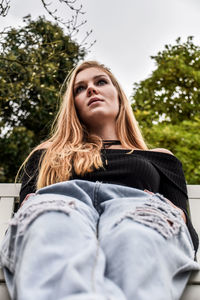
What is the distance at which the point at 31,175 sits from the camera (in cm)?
170

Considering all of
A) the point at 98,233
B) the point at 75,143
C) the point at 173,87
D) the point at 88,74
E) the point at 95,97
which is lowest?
the point at 98,233

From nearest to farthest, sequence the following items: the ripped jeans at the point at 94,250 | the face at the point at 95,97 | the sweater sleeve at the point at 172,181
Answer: the ripped jeans at the point at 94,250 < the sweater sleeve at the point at 172,181 < the face at the point at 95,97

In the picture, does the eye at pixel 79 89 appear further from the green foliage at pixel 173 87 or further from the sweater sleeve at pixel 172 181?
the green foliage at pixel 173 87

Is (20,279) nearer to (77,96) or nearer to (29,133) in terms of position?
(77,96)

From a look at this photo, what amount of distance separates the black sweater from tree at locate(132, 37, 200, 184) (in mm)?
2610

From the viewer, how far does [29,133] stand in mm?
5238

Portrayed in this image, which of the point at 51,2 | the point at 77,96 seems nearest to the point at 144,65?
the point at 51,2

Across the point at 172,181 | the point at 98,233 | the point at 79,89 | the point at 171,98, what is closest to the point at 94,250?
the point at 98,233

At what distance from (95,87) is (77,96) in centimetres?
13

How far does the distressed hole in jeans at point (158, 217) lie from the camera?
999mm

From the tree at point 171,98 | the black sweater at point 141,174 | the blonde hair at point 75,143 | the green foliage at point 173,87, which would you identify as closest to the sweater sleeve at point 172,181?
the black sweater at point 141,174

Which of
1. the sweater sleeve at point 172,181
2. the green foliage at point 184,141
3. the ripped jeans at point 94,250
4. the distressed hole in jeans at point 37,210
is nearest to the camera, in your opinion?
the ripped jeans at point 94,250

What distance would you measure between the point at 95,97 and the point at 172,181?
0.64m

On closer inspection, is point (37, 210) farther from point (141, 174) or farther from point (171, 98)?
point (171, 98)
